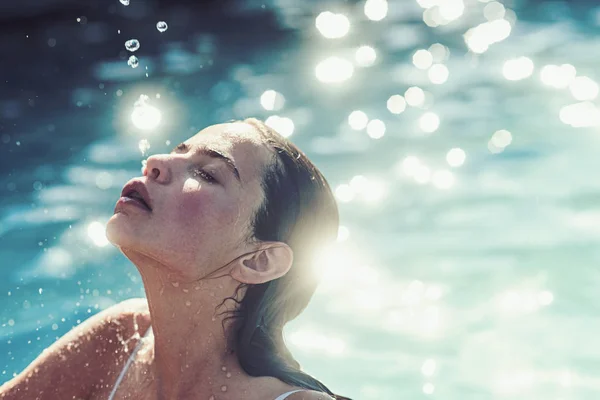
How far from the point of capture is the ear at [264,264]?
4000 millimetres

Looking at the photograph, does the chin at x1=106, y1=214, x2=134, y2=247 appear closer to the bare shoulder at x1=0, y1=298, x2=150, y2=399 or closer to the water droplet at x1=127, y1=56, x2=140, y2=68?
the bare shoulder at x1=0, y1=298, x2=150, y2=399

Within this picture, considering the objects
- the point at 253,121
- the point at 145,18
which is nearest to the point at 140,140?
the point at 145,18

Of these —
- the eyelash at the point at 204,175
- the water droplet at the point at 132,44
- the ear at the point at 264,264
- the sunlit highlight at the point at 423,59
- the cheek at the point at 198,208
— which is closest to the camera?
the cheek at the point at 198,208

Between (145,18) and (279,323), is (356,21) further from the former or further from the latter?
(279,323)

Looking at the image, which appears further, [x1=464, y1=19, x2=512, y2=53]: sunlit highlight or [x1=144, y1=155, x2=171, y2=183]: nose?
[x1=464, y1=19, x2=512, y2=53]: sunlit highlight

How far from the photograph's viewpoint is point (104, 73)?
34.9 feet

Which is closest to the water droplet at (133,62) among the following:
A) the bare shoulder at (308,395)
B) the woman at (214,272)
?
the woman at (214,272)

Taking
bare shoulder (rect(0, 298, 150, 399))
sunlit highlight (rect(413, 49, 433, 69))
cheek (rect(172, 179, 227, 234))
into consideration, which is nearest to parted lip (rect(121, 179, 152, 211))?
cheek (rect(172, 179, 227, 234))

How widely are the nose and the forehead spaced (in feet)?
0.93

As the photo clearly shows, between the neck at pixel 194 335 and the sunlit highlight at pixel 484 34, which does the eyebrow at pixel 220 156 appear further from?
the sunlit highlight at pixel 484 34

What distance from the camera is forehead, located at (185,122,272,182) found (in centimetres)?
401

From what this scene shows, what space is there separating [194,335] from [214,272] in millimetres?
405

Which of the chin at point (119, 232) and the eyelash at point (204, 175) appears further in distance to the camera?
the eyelash at point (204, 175)

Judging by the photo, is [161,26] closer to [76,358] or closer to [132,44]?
[132,44]
